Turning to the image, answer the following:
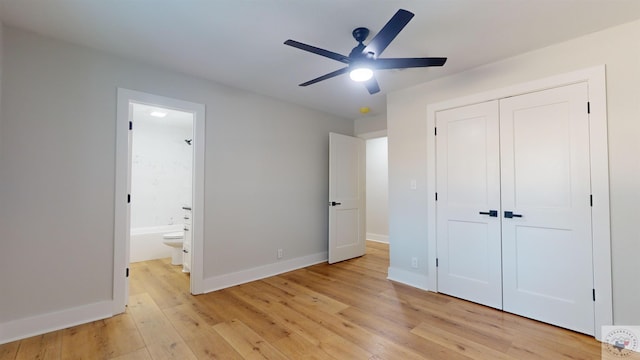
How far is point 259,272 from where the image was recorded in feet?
11.9

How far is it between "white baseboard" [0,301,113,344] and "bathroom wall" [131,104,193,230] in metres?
2.58

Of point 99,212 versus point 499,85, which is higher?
point 499,85

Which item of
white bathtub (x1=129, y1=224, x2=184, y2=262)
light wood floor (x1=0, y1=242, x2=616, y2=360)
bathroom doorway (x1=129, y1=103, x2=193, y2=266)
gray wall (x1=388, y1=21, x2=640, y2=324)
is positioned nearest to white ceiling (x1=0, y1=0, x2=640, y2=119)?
gray wall (x1=388, y1=21, x2=640, y2=324)

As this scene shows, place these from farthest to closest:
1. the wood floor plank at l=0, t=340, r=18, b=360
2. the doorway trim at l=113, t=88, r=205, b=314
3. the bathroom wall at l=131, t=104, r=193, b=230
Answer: the bathroom wall at l=131, t=104, r=193, b=230 → the doorway trim at l=113, t=88, r=205, b=314 → the wood floor plank at l=0, t=340, r=18, b=360

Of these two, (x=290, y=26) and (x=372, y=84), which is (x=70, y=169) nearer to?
(x=290, y=26)

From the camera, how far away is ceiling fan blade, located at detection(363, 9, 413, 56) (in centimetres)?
152

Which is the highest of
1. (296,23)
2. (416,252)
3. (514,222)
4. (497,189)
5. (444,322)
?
(296,23)

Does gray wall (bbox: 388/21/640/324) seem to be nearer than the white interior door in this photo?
Yes

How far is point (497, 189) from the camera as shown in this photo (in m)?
2.74

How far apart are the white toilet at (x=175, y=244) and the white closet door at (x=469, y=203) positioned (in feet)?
11.6

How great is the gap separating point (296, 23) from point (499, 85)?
6.72 ft

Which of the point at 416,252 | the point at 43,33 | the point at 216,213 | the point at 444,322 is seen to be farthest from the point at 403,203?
the point at 43,33

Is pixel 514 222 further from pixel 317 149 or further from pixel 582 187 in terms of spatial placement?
pixel 317 149

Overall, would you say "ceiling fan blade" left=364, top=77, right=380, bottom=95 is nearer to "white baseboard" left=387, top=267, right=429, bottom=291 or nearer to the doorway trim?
the doorway trim
